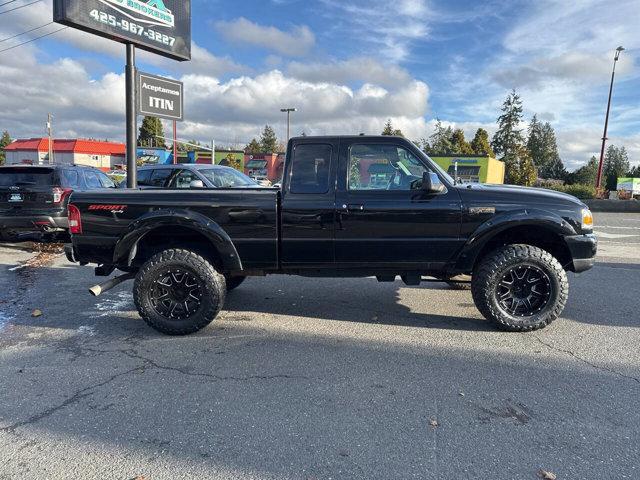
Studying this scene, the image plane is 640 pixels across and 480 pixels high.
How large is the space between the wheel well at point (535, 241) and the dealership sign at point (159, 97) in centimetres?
765

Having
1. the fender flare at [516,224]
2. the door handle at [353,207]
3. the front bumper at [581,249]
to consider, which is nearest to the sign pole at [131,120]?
the door handle at [353,207]

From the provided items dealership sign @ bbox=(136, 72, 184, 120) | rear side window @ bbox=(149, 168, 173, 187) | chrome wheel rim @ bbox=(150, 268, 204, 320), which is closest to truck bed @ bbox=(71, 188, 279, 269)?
chrome wheel rim @ bbox=(150, 268, 204, 320)

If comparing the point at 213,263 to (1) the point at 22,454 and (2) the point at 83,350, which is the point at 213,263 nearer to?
(2) the point at 83,350

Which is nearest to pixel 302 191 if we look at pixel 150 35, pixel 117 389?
pixel 117 389

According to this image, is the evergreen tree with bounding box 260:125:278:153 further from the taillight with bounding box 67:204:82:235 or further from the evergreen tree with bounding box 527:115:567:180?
the taillight with bounding box 67:204:82:235

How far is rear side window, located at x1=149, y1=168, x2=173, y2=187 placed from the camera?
992 cm

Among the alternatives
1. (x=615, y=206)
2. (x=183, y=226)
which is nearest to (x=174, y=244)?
(x=183, y=226)

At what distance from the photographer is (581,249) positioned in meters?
4.63

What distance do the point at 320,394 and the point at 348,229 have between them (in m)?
1.78

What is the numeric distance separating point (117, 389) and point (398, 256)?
2.81 meters

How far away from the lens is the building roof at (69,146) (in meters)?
82.4

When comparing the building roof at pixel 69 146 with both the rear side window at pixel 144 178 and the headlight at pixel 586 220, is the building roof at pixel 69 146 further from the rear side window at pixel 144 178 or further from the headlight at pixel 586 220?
the headlight at pixel 586 220

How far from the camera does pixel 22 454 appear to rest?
269 centimetres

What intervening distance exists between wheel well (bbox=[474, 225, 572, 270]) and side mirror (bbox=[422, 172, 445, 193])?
2.84ft
